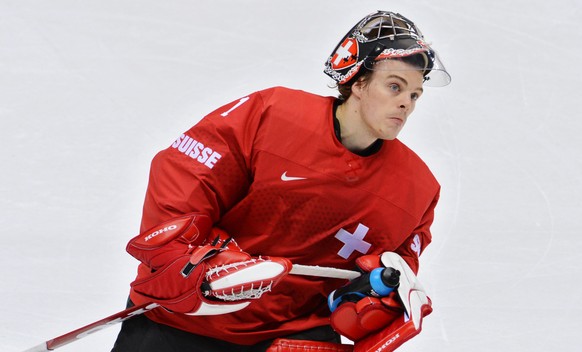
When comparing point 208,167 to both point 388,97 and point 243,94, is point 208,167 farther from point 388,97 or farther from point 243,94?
point 243,94

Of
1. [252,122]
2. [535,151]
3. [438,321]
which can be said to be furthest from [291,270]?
[535,151]

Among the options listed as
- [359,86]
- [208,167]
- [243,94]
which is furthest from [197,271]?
[243,94]

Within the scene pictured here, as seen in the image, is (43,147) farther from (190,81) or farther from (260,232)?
(260,232)

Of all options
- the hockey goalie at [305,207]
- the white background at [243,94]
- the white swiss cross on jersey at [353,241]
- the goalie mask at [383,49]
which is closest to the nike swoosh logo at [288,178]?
the hockey goalie at [305,207]

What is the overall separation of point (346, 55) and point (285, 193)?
1.35ft

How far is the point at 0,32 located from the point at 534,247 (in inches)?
98.8

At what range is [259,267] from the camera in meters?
2.76

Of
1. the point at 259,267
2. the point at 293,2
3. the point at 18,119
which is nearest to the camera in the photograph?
the point at 259,267

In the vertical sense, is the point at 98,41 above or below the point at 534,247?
above

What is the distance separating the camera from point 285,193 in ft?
9.81

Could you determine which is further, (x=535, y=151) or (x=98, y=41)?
(x=98, y=41)

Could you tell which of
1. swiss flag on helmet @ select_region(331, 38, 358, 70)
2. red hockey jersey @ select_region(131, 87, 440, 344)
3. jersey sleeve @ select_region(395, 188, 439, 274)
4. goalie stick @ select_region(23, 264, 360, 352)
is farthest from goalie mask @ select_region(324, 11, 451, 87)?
goalie stick @ select_region(23, 264, 360, 352)

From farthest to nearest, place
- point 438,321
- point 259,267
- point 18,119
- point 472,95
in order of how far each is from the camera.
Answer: point 472,95 < point 18,119 < point 438,321 < point 259,267

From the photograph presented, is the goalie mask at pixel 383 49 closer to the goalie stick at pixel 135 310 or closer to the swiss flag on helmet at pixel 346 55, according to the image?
the swiss flag on helmet at pixel 346 55
